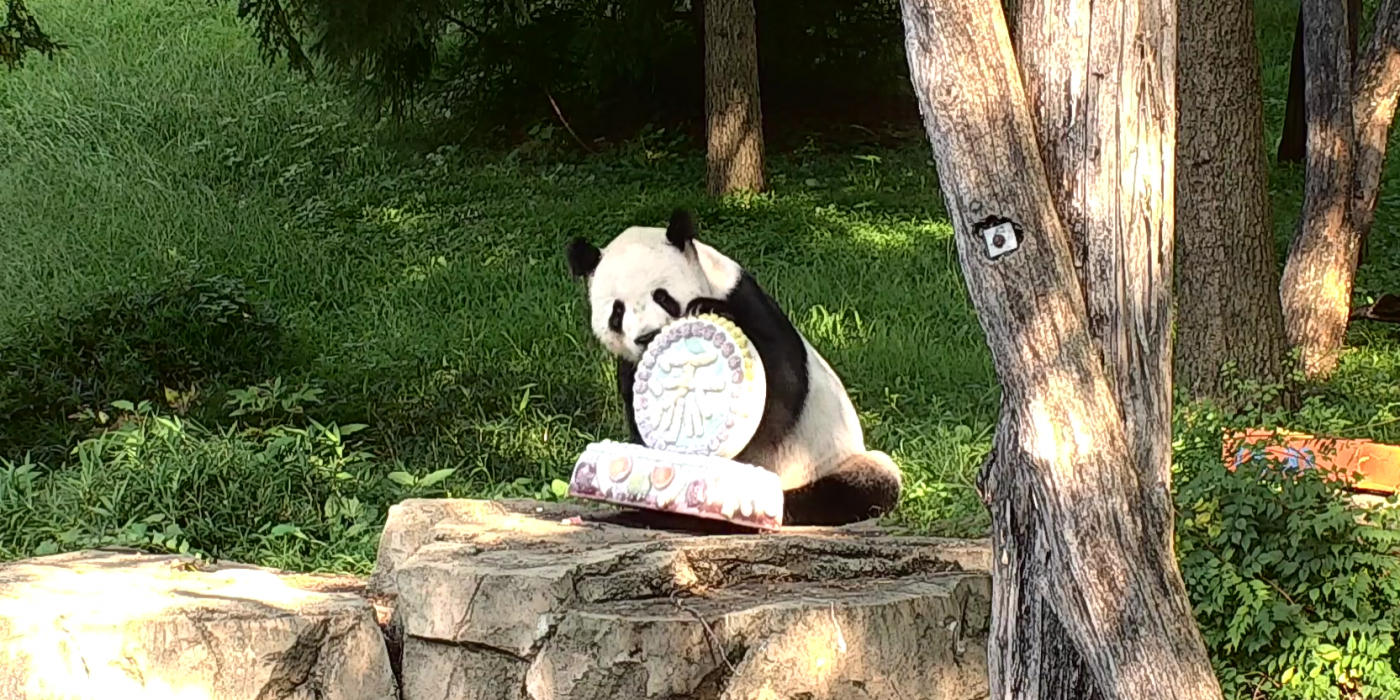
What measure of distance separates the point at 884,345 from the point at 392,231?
4413mm

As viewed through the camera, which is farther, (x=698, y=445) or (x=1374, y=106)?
(x=1374, y=106)

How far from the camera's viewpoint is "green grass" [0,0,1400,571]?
584cm

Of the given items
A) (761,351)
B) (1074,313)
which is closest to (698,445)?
(761,351)

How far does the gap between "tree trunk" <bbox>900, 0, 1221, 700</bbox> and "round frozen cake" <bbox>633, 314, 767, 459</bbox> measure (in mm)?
1275

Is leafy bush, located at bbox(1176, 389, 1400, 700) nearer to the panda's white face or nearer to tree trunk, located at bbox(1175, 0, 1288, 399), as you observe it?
the panda's white face

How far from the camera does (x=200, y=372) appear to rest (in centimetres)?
773

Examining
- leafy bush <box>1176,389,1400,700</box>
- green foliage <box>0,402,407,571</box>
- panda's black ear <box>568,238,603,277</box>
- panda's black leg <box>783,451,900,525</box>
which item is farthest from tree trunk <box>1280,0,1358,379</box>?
green foliage <box>0,402,407,571</box>

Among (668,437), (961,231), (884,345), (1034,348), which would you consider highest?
(961,231)

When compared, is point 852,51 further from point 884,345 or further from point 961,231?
point 961,231

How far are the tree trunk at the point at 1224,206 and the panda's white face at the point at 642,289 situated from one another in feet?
8.12

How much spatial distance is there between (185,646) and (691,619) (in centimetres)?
122

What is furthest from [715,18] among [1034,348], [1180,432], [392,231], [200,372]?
[1034,348]

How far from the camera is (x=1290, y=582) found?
398cm

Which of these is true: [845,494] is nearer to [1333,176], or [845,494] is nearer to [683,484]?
[683,484]
